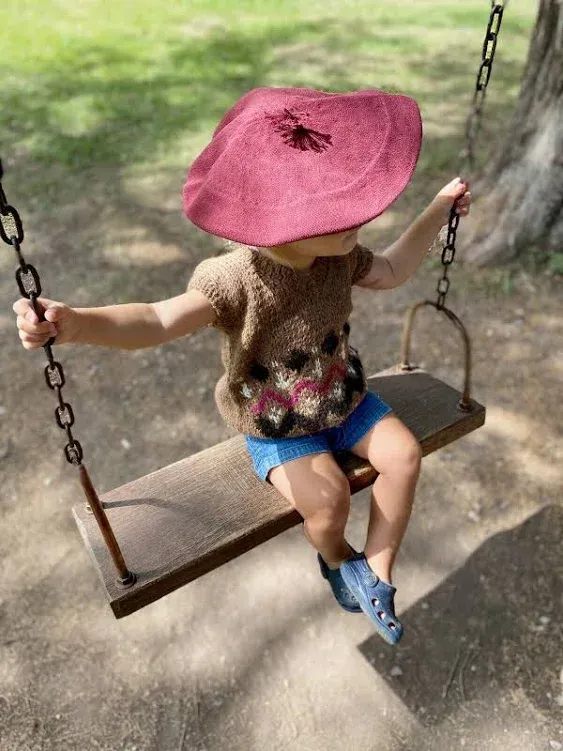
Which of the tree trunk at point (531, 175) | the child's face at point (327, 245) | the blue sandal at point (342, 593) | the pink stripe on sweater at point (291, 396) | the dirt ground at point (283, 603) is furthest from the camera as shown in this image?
the tree trunk at point (531, 175)

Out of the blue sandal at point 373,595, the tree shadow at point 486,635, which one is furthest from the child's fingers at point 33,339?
the tree shadow at point 486,635

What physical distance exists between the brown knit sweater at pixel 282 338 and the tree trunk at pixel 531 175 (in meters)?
2.24

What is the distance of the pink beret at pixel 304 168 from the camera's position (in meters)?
1.39

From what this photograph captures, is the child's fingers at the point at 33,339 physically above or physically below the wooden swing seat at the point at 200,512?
above

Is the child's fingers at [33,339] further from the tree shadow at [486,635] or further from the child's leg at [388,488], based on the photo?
the tree shadow at [486,635]

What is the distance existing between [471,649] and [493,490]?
2.35 ft

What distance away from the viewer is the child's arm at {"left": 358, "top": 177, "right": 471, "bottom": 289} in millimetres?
1951

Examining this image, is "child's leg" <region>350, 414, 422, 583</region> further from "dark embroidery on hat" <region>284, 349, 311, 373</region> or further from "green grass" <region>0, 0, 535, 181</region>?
"green grass" <region>0, 0, 535, 181</region>

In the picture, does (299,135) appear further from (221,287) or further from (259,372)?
(259,372)

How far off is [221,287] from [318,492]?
1.92 feet

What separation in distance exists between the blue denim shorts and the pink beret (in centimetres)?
64

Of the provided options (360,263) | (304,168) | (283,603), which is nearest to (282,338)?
(360,263)

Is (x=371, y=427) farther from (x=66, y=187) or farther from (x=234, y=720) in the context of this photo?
(x=66, y=187)

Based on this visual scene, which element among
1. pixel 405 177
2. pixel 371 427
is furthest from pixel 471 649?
pixel 405 177
